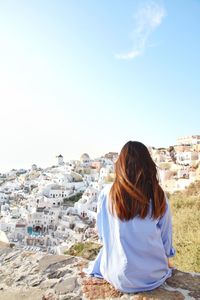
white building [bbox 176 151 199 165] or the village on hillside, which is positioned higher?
white building [bbox 176 151 199 165]

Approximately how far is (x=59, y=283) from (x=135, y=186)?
121cm

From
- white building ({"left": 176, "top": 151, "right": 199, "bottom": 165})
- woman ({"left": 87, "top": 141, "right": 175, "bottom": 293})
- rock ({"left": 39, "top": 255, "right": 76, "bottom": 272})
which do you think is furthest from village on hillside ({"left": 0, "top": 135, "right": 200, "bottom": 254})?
woman ({"left": 87, "top": 141, "right": 175, "bottom": 293})

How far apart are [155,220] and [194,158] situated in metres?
37.2

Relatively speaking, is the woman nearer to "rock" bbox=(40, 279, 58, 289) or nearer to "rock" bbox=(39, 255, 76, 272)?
"rock" bbox=(40, 279, 58, 289)

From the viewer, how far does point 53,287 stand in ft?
9.28

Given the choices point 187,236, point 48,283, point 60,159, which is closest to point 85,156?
point 60,159

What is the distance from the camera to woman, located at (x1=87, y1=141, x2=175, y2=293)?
94.1 inches

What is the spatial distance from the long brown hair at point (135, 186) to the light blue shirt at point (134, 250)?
2.7 inches

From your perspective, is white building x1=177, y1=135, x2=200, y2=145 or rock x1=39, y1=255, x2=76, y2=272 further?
white building x1=177, y1=135, x2=200, y2=145

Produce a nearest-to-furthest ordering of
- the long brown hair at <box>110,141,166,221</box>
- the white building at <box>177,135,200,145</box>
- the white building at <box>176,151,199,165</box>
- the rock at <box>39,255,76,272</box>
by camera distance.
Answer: the long brown hair at <box>110,141,166,221</box>, the rock at <box>39,255,76,272</box>, the white building at <box>176,151,199,165</box>, the white building at <box>177,135,200,145</box>

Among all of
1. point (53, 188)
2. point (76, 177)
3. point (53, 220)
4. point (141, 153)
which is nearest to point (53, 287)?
point (141, 153)

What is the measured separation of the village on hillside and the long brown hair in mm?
15396

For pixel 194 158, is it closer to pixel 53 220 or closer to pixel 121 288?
pixel 53 220

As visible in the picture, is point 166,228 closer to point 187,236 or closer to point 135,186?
point 135,186
